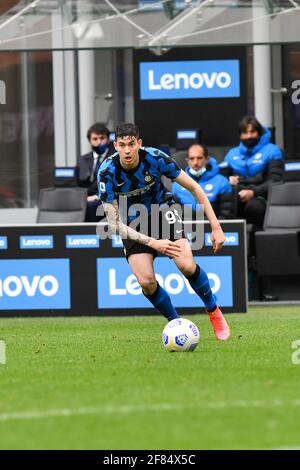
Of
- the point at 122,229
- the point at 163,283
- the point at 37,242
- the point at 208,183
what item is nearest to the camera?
the point at 122,229

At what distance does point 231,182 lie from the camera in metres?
17.5

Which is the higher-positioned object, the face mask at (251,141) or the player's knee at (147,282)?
the face mask at (251,141)

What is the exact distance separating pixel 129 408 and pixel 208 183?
932cm

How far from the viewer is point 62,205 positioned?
18.2m

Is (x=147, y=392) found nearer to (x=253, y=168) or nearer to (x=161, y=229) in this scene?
(x=161, y=229)

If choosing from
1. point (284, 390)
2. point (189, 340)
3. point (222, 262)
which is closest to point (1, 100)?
point (222, 262)

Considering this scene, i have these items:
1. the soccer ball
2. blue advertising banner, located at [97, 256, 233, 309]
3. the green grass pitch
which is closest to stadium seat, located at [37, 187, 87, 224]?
blue advertising banner, located at [97, 256, 233, 309]

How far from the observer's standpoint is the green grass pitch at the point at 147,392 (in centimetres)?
696

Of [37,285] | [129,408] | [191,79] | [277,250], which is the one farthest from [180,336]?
[191,79]

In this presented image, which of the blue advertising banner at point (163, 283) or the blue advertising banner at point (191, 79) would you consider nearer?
the blue advertising banner at point (163, 283)

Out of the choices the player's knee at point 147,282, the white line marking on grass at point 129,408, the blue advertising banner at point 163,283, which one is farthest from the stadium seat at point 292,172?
the white line marking on grass at point 129,408

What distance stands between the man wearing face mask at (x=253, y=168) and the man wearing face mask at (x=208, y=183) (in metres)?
0.28

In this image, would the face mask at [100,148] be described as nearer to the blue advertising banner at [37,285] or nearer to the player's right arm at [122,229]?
the blue advertising banner at [37,285]

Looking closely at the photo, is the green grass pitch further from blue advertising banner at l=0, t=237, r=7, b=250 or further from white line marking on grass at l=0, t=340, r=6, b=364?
blue advertising banner at l=0, t=237, r=7, b=250
